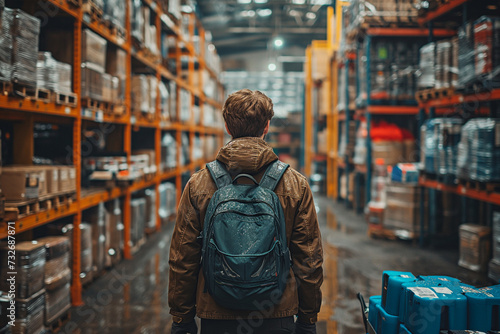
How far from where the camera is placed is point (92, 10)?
14.3ft

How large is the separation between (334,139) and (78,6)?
9.25 meters

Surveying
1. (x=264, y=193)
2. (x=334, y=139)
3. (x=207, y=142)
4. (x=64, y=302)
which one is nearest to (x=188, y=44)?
(x=207, y=142)

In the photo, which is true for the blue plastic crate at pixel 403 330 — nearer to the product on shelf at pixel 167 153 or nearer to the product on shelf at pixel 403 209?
the product on shelf at pixel 403 209

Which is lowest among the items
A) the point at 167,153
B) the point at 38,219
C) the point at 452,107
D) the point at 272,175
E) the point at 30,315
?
the point at 30,315

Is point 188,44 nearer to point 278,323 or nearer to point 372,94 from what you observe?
point 372,94

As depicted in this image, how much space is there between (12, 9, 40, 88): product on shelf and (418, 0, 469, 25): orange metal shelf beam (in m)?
4.93

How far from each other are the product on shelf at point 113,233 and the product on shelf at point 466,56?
15.2 feet

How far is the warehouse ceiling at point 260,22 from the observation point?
646 inches

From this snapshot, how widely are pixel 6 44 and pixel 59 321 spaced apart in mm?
2302

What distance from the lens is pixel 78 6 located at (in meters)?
4.01

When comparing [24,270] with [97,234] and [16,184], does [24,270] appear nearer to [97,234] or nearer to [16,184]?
[16,184]

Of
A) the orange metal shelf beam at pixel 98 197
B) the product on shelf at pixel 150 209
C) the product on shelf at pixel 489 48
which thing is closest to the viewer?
the orange metal shelf beam at pixel 98 197

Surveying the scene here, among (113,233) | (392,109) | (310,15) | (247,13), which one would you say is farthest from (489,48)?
(310,15)

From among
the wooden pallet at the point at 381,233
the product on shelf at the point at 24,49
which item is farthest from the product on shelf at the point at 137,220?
the wooden pallet at the point at 381,233
